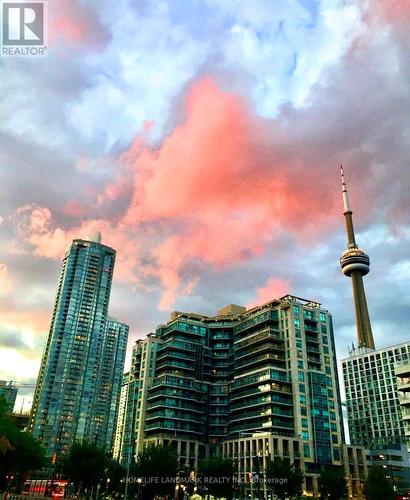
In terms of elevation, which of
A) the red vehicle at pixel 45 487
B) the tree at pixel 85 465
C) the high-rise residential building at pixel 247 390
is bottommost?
the red vehicle at pixel 45 487

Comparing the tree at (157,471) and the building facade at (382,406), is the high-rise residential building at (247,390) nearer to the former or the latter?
the tree at (157,471)


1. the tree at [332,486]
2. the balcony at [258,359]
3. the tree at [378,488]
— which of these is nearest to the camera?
the tree at [378,488]

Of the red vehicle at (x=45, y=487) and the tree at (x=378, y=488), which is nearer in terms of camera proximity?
the tree at (x=378, y=488)

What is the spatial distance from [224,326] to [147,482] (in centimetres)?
7810

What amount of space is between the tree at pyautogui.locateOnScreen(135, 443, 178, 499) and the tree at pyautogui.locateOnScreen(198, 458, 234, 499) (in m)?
7.30

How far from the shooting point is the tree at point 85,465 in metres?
79.2

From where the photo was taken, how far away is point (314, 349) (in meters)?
128

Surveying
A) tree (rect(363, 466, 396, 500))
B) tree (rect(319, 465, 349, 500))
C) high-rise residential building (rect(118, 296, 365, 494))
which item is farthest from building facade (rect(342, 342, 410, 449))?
tree (rect(363, 466, 396, 500))

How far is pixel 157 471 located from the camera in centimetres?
7656

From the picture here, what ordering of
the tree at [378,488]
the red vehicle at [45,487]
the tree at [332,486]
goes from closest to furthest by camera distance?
the tree at [378,488] → the tree at [332,486] → the red vehicle at [45,487]

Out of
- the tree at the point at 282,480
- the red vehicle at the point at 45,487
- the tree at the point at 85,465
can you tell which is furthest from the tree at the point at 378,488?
the red vehicle at the point at 45,487

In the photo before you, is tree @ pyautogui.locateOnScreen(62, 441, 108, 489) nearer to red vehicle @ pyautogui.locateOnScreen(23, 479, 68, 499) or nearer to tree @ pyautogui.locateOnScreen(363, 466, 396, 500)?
tree @ pyautogui.locateOnScreen(363, 466, 396, 500)

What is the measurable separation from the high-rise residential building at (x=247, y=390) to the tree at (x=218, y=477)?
25.8 m

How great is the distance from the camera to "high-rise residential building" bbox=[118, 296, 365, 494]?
11500 centimetres
